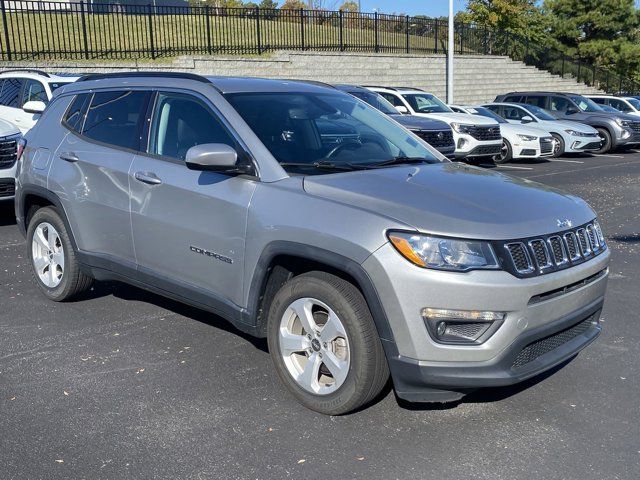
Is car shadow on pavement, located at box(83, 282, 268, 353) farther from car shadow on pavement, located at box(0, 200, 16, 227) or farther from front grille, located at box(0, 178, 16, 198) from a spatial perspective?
car shadow on pavement, located at box(0, 200, 16, 227)

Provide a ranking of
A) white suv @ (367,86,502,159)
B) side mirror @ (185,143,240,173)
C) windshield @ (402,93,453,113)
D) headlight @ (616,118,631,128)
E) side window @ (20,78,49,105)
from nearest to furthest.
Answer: side mirror @ (185,143,240,173)
side window @ (20,78,49,105)
white suv @ (367,86,502,159)
windshield @ (402,93,453,113)
headlight @ (616,118,631,128)

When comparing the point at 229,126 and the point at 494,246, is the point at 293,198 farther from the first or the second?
the point at 494,246

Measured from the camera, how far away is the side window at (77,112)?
5926 mm

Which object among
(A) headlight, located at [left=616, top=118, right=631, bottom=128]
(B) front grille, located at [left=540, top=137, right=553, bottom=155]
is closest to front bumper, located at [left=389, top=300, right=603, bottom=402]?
(B) front grille, located at [left=540, top=137, right=553, bottom=155]

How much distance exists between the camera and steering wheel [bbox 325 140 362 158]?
483cm

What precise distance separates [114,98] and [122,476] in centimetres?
305

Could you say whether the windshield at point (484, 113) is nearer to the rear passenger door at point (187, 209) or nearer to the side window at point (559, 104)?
the side window at point (559, 104)

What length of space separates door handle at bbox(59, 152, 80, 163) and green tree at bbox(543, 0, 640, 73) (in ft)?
138

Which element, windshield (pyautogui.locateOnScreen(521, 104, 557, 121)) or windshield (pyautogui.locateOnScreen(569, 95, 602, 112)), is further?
windshield (pyautogui.locateOnScreen(569, 95, 602, 112))

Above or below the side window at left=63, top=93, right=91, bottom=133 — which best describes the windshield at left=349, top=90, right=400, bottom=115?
below

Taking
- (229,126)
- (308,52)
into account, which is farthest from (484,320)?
(308,52)

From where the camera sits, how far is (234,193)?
14.8 ft

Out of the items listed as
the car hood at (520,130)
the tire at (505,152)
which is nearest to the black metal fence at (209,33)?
the car hood at (520,130)

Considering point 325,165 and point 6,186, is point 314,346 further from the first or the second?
point 6,186
